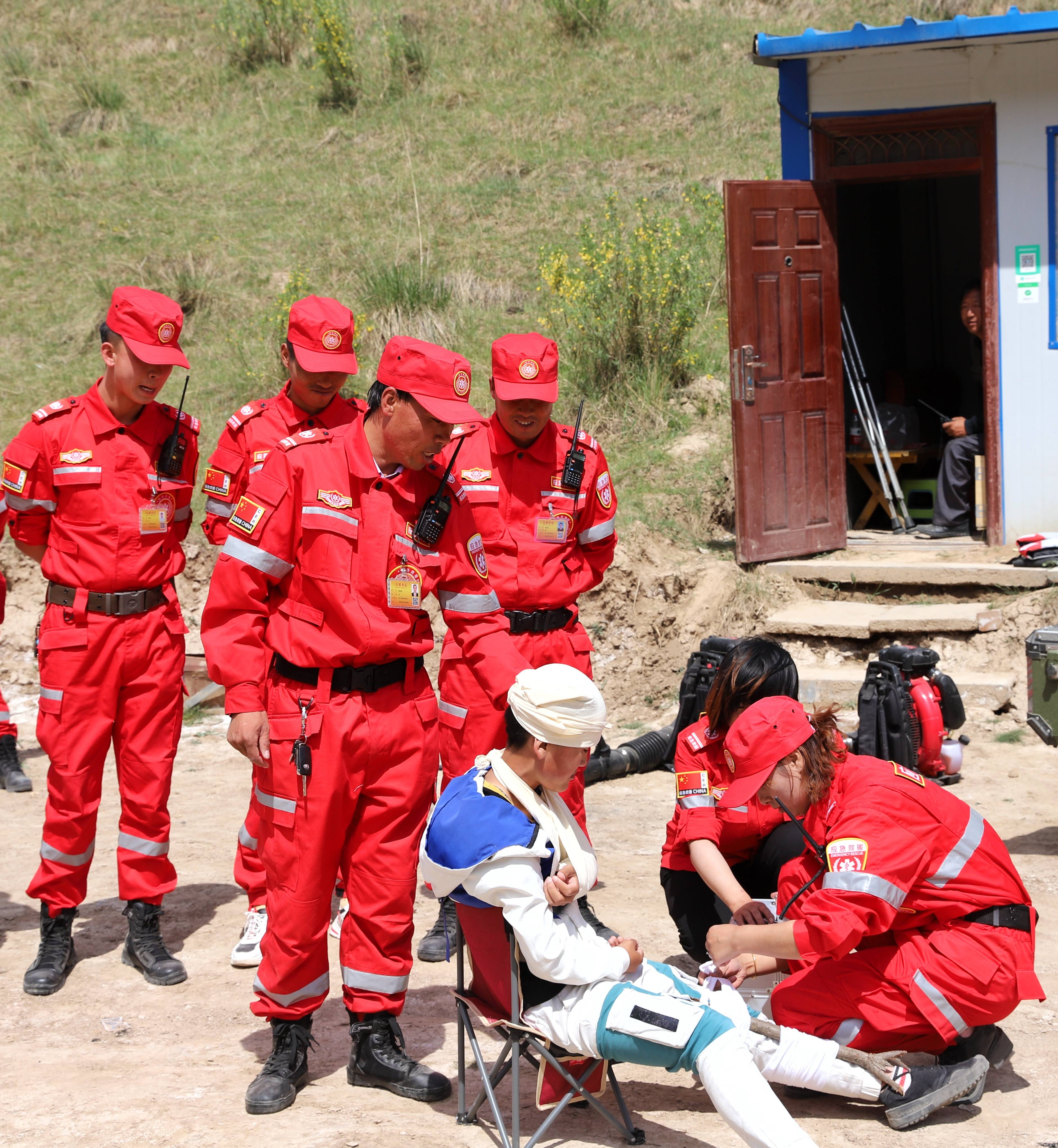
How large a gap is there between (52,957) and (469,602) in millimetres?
2340

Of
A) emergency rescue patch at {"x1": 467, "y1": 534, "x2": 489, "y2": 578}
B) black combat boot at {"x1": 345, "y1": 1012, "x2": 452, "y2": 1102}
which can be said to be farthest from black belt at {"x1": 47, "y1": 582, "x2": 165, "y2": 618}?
black combat boot at {"x1": 345, "y1": 1012, "x2": 452, "y2": 1102}

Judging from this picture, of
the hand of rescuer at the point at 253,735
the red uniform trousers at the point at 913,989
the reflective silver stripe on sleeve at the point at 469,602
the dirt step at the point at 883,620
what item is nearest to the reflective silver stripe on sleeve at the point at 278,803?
the hand of rescuer at the point at 253,735

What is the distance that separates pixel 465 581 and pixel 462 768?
1237 mm

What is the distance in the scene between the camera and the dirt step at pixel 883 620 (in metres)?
8.34

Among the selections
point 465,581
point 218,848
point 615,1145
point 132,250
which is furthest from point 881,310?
point 615,1145

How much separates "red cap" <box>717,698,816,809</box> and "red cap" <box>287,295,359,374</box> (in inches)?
95.3

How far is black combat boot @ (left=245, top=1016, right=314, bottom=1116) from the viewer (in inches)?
146

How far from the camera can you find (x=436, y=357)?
3670 mm

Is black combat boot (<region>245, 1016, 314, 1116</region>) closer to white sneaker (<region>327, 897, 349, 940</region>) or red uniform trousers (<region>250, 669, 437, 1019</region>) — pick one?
red uniform trousers (<region>250, 669, 437, 1019</region>)

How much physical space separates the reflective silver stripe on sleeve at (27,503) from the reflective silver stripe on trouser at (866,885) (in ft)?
10.9

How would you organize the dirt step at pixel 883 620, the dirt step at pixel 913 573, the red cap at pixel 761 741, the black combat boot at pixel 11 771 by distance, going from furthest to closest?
the dirt step at pixel 913 573
the dirt step at pixel 883 620
the black combat boot at pixel 11 771
the red cap at pixel 761 741

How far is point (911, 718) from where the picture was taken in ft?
22.1

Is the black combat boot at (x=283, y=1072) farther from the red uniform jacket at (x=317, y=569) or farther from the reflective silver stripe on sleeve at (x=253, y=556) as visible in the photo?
the reflective silver stripe on sleeve at (x=253, y=556)

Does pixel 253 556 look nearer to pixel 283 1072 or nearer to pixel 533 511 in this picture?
pixel 283 1072
